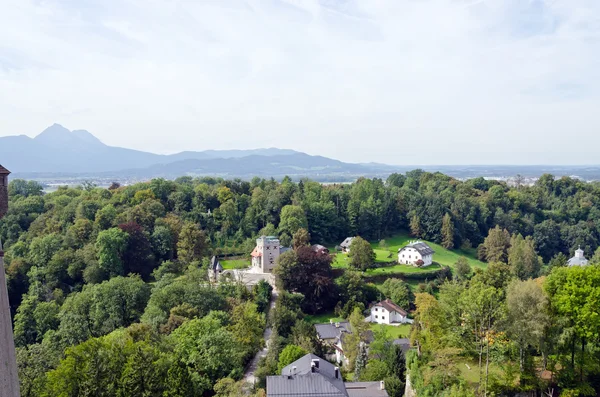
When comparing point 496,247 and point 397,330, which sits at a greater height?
point 496,247

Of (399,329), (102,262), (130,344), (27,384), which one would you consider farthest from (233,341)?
(102,262)

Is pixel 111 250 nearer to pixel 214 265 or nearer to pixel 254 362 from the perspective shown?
pixel 214 265

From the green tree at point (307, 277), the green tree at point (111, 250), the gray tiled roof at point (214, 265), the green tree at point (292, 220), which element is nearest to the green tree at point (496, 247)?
the green tree at point (292, 220)

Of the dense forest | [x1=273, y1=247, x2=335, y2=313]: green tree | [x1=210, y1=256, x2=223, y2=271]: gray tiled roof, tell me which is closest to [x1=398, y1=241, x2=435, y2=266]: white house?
the dense forest

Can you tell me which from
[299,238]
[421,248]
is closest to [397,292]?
[421,248]

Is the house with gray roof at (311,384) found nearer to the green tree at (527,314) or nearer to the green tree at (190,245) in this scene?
the green tree at (527,314)

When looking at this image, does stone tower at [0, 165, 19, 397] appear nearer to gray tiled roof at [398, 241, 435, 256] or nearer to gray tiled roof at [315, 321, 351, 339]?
gray tiled roof at [315, 321, 351, 339]
